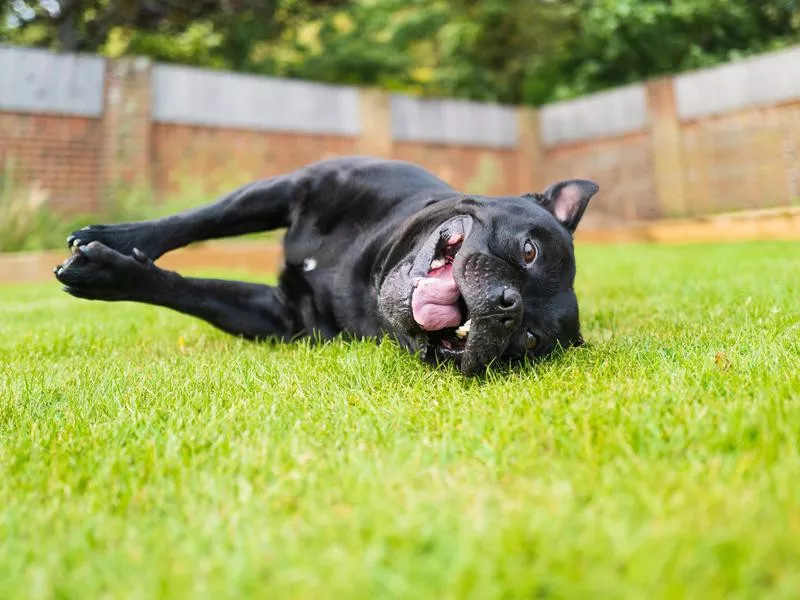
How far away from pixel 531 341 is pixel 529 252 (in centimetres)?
Answer: 29

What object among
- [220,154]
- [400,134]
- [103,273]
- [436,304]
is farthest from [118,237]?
[400,134]

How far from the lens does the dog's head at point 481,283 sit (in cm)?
198

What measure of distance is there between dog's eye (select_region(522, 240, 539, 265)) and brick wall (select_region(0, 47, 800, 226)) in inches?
334

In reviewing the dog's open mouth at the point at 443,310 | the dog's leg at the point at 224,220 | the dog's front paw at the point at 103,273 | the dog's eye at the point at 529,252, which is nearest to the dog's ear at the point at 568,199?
the dog's eye at the point at 529,252

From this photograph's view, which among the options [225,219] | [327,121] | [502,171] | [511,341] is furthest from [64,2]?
[511,341]

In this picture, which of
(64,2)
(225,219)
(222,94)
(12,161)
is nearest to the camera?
(225,219)

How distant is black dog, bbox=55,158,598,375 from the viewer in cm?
207

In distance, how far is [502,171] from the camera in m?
14.1

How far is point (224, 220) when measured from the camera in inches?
114

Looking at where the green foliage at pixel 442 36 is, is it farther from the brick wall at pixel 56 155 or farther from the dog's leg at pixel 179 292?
the dog's leg at pixel 179 292

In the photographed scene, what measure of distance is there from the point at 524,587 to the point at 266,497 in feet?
1.61

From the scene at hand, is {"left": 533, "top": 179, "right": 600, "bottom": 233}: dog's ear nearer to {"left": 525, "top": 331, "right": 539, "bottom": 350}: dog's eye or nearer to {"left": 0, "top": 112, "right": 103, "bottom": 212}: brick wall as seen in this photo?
{"left": 525, "top": 331, "right": 539, "bottom": 350}: dog's eye

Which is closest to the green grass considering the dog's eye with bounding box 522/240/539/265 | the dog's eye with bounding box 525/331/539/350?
the dog's eye with bounding box 525/331/539/350

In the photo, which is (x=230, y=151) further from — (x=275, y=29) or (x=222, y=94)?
(x=275, y=29)
